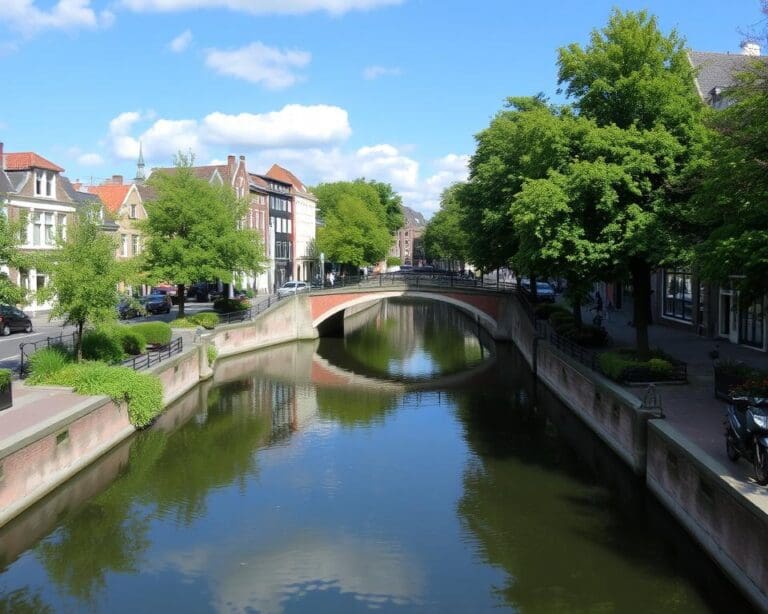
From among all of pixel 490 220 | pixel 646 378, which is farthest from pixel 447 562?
pixel 490 220

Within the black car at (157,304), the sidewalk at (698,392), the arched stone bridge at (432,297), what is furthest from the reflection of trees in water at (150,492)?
the black car at (157,304)

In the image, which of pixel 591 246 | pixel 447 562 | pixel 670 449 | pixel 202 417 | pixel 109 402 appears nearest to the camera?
pixel 447 562

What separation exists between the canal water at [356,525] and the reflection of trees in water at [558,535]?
1.6 inches

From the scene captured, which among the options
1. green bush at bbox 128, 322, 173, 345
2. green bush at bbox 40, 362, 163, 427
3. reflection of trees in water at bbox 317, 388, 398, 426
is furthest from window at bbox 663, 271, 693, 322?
green bush at bbox 40, 362, 163, 427

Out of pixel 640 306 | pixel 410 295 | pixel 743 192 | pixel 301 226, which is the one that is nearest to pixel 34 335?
pixel 410 295

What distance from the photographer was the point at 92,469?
745 inches

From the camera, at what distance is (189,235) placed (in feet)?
124

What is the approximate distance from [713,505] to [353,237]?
6778cm

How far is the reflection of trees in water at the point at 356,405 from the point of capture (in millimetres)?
26531

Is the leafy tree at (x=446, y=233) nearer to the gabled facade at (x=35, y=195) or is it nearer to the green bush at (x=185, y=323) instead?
the gabled facade at (x=35, y=195)

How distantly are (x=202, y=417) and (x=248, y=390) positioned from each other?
5.25m

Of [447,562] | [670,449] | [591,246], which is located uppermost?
[591,246]

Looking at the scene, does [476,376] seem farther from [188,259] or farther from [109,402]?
[109,402]

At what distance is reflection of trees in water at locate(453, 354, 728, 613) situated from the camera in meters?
12.4
